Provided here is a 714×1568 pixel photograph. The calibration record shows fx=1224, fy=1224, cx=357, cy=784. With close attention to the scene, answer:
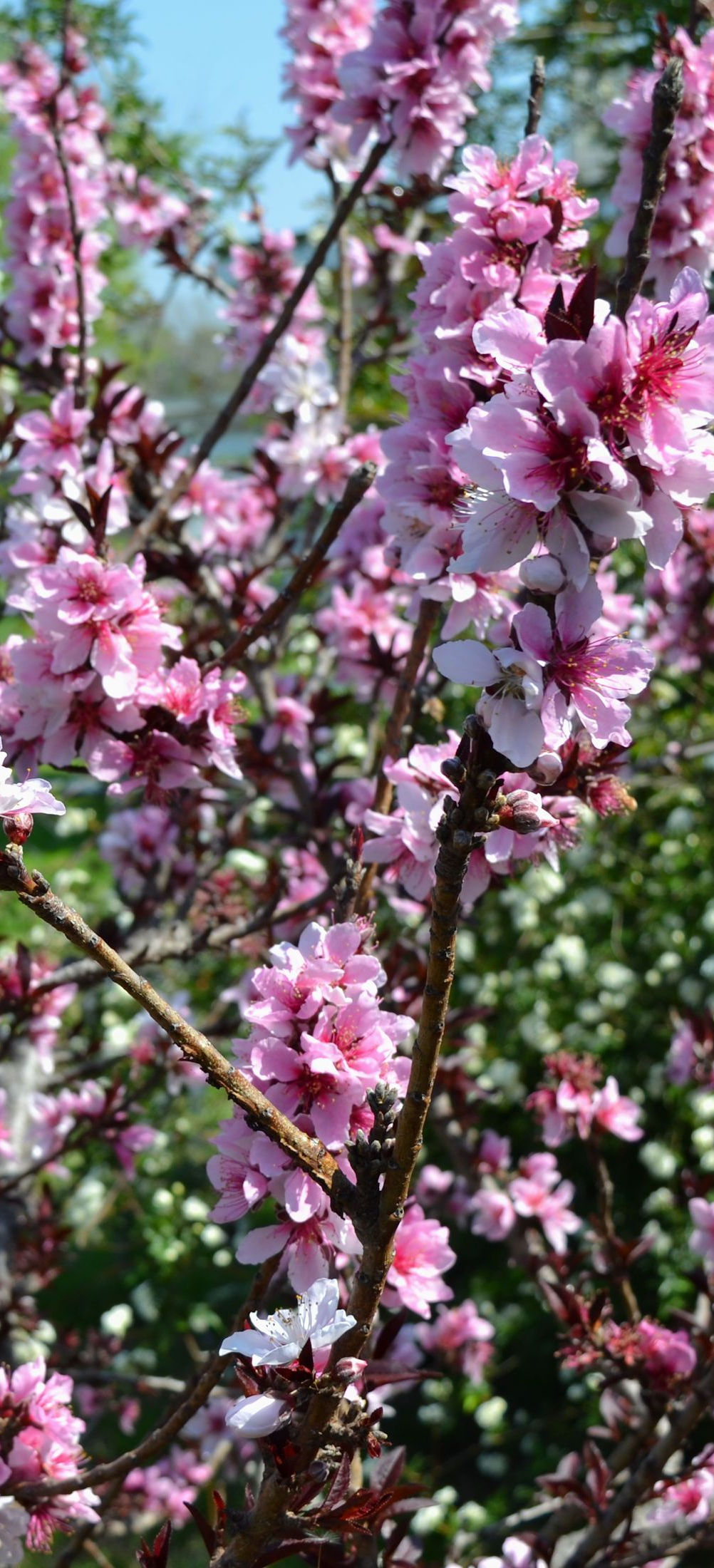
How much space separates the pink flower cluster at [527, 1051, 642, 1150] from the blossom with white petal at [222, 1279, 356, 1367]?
1456 millimetres

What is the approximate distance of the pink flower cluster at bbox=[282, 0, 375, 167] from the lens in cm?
285

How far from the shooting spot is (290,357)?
3146 mm

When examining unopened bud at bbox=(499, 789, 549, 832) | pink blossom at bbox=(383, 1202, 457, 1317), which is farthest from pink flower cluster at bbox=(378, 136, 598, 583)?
pink blossom at bbox=(383, 1202, 457, 1317)

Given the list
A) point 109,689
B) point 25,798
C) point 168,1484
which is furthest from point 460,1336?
point 25,798

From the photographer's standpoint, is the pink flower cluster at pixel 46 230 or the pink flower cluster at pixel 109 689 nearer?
the pink flower cluster at pixel 109 689

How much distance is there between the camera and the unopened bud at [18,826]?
0.97 m

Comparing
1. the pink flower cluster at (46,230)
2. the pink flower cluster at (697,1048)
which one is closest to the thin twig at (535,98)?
the pink flower cluster at (46,230)

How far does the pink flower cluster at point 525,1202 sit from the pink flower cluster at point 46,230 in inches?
80.6

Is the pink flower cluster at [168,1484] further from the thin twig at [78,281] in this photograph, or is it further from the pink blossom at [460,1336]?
the thin twig at [78,281]

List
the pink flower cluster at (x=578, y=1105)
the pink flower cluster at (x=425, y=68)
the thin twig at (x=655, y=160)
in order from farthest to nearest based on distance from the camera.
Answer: the pink flower cluster at (x=578, y=1105) → the pink flower cluster at (x=425, y=68) → the thin twig at (x=655, y=160)

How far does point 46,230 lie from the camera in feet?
9.61

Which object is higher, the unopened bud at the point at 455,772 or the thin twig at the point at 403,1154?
the unopened bud at the point at 455,772

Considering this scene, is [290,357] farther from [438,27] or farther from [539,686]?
[539,686]

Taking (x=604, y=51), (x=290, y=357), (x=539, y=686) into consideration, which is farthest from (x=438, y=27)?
(x=604, y=51)
